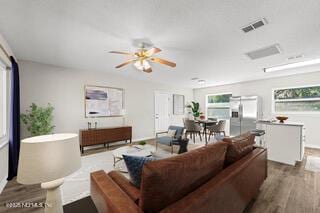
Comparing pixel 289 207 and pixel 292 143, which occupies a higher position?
pixel 292 143

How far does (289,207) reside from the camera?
1927mm

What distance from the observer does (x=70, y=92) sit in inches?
169

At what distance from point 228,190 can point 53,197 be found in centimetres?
138

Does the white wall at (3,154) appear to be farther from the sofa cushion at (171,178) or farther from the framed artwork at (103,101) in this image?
the sofa cushion at (171,178)

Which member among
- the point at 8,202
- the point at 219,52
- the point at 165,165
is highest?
the point at 219,52

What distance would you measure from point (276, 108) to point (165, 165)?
639 cm

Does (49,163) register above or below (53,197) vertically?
above

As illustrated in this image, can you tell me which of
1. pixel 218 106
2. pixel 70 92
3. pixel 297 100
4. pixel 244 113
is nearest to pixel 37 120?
pixel 70 92

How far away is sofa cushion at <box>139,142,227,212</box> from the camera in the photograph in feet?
2.97

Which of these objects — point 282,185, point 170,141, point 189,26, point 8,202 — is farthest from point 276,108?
point 8,202

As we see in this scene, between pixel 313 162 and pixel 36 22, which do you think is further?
pixel 313 162

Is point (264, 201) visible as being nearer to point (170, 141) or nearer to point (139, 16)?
point (170, 141)

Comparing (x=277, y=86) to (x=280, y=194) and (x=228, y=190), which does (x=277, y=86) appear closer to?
(x=280, y=194)

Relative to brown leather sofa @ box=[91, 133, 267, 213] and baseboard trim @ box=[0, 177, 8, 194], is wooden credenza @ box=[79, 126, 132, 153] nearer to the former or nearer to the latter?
baseboard trim @ box=[0, 177, 8, 194]
